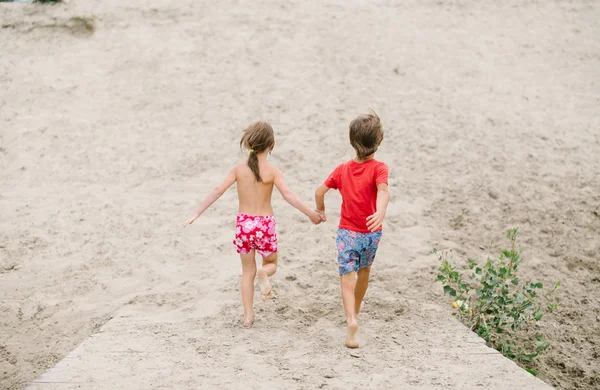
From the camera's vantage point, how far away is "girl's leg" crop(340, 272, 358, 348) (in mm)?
4227

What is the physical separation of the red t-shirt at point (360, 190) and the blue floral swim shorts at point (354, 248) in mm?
44

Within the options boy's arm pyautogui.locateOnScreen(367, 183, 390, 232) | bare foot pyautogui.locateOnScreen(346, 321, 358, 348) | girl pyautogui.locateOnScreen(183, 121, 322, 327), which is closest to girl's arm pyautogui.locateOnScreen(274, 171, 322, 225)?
girl pyautogui.locateOnScreen(183, 121, 322, 327)

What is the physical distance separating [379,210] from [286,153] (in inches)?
160

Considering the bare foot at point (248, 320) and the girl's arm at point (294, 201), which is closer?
the girl's arm at point (294, 201)

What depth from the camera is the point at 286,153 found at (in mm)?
8031

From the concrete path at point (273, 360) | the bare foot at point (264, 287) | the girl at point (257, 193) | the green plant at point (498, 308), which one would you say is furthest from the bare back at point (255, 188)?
the green plant at point (498, 308)

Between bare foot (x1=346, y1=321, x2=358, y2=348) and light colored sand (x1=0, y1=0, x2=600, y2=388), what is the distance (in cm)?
15

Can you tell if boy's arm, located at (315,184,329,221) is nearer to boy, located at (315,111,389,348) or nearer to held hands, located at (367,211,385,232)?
boy, located at (315,111,389,348)

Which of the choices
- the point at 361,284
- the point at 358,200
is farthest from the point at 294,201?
the point at 361,284

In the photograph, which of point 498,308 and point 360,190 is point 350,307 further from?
point 498,308

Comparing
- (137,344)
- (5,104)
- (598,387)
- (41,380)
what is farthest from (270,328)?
(5,104)

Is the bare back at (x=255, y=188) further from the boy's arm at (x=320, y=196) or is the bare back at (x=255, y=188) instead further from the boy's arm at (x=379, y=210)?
the boy's arm at (x=379, y=210)

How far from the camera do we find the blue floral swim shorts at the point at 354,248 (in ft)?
14.1

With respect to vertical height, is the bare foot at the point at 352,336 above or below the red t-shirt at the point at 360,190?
below
